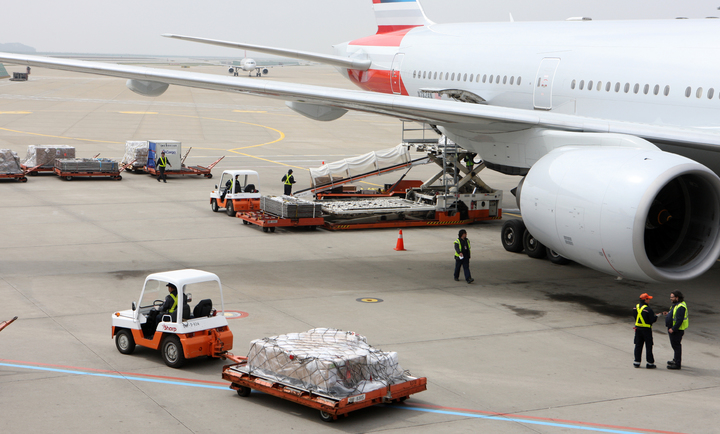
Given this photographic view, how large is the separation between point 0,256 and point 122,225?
4781mm

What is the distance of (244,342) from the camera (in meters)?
13.4

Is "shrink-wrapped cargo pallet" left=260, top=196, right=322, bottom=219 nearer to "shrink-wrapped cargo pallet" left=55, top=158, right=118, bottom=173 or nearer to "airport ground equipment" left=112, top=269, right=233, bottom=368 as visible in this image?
"airport ground equipment" left=112, top=269, right=233, bottom=368

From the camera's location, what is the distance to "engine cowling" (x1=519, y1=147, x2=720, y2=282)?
1386 cm

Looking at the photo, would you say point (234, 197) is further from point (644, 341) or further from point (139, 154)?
point (644, 341)

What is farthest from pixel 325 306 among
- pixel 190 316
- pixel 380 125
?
pixel 380 125

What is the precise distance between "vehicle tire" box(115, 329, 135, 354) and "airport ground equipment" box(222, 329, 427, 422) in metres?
2.28

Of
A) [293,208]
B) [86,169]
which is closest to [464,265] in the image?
[293,208]

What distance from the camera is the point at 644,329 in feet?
41.5

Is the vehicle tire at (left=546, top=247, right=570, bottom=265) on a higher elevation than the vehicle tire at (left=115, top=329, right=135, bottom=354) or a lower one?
higher

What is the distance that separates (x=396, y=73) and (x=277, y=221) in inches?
302

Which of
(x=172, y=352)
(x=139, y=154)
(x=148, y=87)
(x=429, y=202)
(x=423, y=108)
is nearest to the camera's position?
(x=172, y=352)

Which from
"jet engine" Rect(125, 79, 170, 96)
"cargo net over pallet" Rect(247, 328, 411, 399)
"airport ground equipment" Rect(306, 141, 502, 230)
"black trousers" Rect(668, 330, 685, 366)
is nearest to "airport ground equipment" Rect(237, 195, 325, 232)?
"airport ground equipment" Rect(306, 141, 502, 230)

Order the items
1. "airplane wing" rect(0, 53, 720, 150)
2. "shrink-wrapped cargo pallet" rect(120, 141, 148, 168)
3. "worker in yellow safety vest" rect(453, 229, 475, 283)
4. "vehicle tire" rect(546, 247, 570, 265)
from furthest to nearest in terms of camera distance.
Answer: "shrink-wrapped cargo pallet" rect(120, 141, 148, 168) < "vehicle tire" rect(546, 247, 570, 265) < "worker in yellow safety vest" rect(453, 229, 475, 283) < "airplane wing" rect(0, 53, 720, 150)

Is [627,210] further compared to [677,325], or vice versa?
[627,210]
